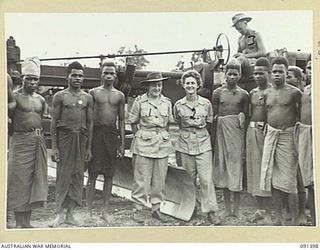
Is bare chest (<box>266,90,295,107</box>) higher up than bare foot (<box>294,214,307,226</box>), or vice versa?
bare chest (<box>266,90,295,107</box>)

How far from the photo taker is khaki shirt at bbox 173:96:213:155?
9.39 ft

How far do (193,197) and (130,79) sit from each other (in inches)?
16.2

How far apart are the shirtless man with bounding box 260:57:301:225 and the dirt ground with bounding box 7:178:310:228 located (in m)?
0.08

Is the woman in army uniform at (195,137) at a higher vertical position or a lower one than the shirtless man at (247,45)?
lower

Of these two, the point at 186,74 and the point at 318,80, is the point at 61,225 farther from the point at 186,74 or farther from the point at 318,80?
the point at 318,80

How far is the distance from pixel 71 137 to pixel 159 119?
27 cm

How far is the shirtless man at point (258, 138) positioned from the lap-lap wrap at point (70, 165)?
0.51 metres

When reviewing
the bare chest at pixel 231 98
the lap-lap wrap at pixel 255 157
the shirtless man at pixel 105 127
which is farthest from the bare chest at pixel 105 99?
the lap-lap wrap at pixel 255 157

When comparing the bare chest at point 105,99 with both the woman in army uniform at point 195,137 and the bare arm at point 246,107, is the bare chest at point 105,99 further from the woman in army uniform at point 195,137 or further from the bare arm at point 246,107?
the bare arm at point 246,107

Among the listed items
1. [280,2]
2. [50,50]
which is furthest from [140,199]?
[280,2]

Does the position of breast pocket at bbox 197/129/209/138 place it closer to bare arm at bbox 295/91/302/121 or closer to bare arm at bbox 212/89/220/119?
bare arm at bbox 212/89/220/119

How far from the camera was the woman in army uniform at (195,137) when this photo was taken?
287 cm

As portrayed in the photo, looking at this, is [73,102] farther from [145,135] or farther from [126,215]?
[126,215]

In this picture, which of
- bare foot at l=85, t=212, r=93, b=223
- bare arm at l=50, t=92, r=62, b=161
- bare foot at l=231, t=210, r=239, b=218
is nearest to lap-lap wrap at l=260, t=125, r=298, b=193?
bare foot at l=231, t=210, r=239, b=218
